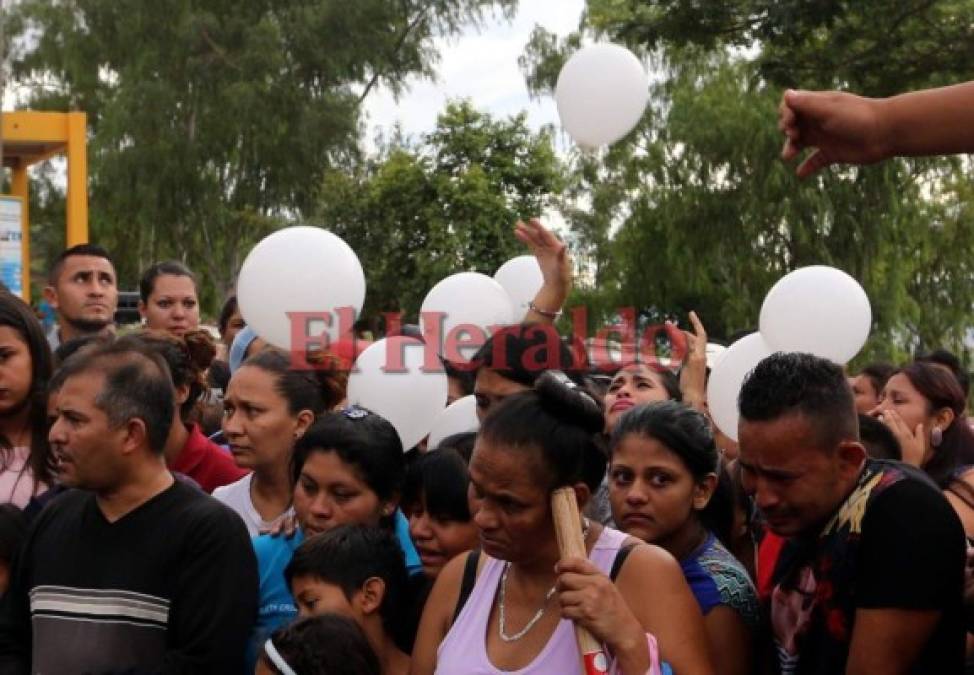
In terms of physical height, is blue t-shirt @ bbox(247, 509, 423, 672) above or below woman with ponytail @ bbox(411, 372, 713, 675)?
below

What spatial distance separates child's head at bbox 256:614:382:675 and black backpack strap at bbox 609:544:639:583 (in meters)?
0.65

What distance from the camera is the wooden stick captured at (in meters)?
2.48

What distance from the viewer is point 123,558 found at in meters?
3.26

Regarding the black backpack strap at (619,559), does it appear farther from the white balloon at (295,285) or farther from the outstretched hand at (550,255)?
the white balloon at (295,285)

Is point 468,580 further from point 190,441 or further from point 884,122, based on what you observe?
point 190,441

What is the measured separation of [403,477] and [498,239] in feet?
46.1

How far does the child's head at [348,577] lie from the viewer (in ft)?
11.0

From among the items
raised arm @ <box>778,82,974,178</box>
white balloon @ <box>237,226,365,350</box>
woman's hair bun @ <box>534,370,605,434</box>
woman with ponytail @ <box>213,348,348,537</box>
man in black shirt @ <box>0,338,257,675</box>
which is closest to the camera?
raised arm @ <box>778,82,974,178</box>

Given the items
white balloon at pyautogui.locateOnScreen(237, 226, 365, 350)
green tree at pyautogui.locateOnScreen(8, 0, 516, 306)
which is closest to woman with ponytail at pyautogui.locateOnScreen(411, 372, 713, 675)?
white balloon at pyautogui.locateOnScreen(237, 226, 365, 350)

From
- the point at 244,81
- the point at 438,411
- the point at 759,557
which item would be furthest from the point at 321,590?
the point at 244,81

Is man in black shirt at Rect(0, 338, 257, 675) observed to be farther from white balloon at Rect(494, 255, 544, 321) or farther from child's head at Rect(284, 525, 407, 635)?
white balloon at Rect(494, 255, 544, 321)

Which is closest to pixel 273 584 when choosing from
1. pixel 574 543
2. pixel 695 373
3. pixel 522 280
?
pixel 574 543

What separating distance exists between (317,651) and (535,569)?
511mm

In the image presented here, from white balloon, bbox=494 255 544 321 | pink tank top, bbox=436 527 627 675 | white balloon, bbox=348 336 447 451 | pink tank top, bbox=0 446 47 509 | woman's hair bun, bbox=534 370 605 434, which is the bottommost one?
pink tank top, bbox=436 527 627 675
